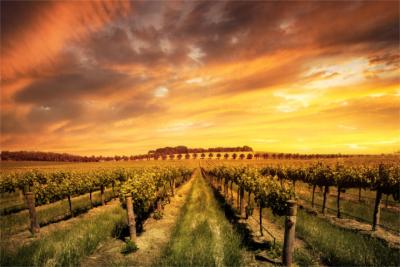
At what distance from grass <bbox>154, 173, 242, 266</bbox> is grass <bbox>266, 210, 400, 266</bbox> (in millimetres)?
3508

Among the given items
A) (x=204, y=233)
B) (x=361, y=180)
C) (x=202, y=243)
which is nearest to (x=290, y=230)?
(x=202, y=243)

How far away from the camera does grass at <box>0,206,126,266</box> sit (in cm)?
1060

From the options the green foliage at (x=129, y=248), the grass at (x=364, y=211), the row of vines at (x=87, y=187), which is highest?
the row of vines at (x=87, y=187)

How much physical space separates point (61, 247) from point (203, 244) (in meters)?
6.51

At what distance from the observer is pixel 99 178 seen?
24.8 meters

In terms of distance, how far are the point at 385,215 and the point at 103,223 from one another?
19141 millimetres

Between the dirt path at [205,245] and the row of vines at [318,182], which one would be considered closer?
the dirt path at [205,245]

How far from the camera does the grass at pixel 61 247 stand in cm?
1060

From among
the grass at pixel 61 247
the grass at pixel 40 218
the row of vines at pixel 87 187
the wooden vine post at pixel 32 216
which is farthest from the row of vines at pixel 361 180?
the grass at pixel 40 218

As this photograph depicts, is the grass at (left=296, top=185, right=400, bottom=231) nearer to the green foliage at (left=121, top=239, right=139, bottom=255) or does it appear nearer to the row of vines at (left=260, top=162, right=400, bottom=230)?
the row of vines at (left=260, top=162, right=400, bottom=230)

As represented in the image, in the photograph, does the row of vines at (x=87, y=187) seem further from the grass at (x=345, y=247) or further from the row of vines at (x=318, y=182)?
the grass at (x=345, y=247)

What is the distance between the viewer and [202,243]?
11820mm

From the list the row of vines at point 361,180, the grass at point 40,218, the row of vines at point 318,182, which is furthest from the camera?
the grass at point 40,218

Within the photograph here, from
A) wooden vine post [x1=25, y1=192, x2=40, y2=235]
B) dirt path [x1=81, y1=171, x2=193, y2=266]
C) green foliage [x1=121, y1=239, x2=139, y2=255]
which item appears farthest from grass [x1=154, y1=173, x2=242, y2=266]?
wooden vine post [x1=25, y1=192, x2=40, y2=235]
